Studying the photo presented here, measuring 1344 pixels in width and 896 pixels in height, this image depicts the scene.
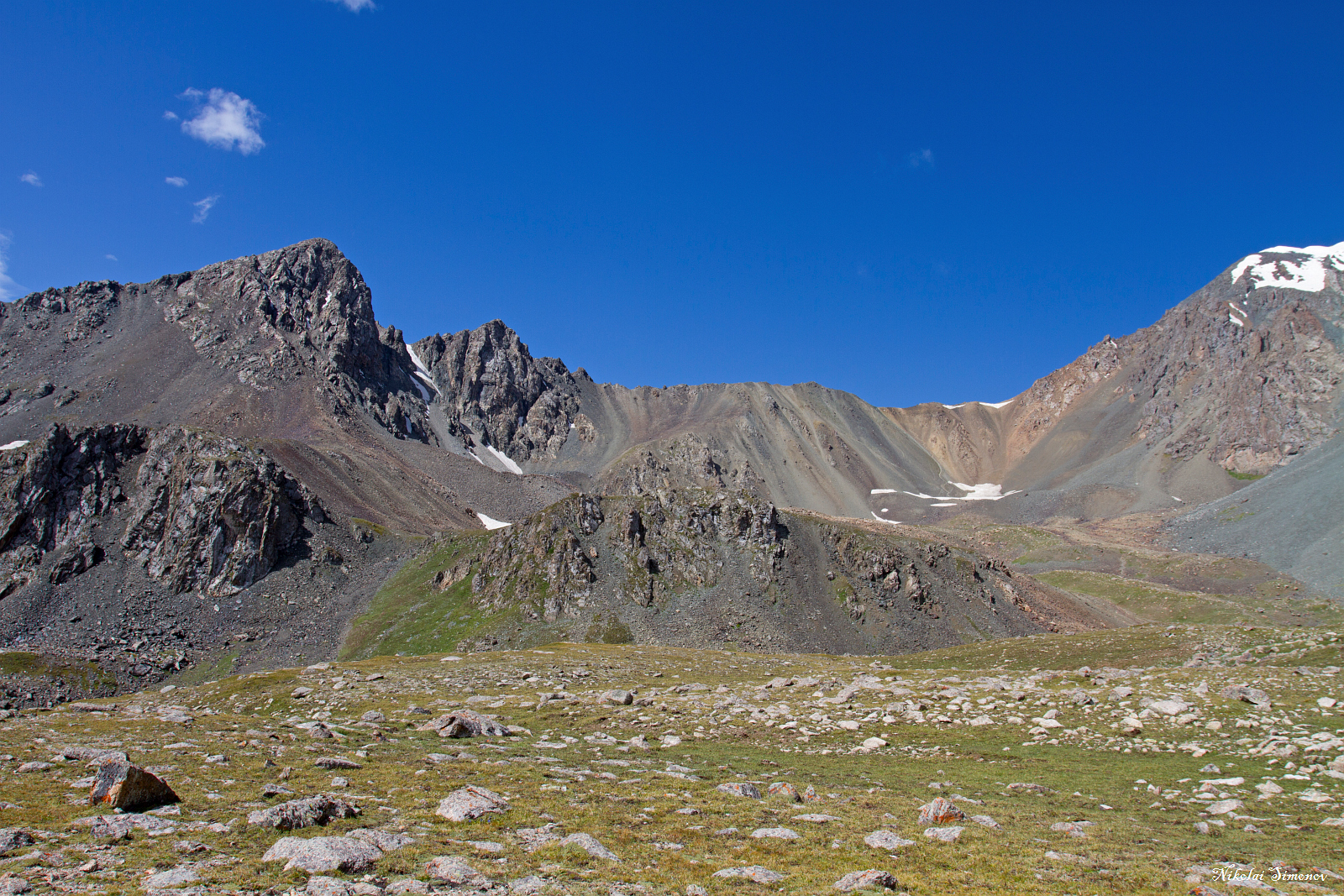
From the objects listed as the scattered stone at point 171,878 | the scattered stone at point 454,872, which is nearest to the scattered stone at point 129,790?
the scattered stone at point 171,878

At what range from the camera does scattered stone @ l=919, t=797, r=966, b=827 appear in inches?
637

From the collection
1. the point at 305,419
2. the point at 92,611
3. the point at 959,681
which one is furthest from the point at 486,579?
the point at 305,419

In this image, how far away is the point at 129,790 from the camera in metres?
14.0

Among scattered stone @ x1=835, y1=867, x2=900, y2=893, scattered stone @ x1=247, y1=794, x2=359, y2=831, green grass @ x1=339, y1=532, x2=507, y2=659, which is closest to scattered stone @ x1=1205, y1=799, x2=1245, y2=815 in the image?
scattered stone @ x1=835, y1=867, x2=900, y2=893

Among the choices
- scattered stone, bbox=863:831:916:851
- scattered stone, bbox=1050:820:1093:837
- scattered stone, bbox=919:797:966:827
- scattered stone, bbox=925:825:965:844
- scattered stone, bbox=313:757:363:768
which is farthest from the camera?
scattered stone, bbox=313:757:363:768

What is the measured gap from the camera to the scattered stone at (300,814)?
522 inches

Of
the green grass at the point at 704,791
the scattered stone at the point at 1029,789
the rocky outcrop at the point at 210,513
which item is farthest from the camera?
the rocky outcrop at the point at 210,513

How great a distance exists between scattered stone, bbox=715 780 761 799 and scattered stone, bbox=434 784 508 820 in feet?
20.5

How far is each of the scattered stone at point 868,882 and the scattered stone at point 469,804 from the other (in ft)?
26.2

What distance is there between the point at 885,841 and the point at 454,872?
29.4ft

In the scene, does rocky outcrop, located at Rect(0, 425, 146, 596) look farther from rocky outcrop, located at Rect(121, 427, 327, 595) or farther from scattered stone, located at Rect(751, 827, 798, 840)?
scattered stone, located at Rect(751, 827, 798, 840)

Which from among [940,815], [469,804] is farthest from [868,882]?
[469,804]

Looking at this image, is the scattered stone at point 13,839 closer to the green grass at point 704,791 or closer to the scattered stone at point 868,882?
the green grass at point 704,791

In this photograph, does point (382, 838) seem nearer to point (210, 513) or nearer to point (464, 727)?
point (464, 727)
